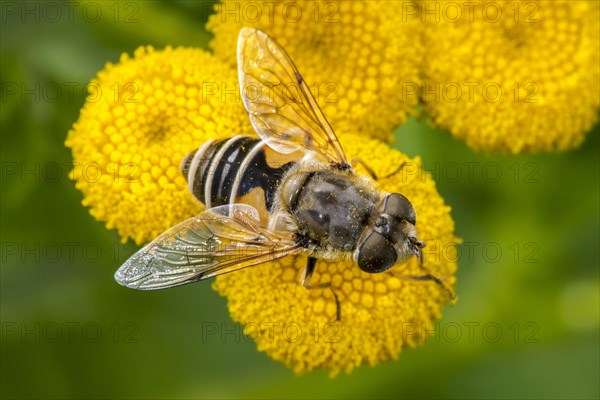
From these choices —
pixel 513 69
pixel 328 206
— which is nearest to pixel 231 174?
Result: pixel 328 206

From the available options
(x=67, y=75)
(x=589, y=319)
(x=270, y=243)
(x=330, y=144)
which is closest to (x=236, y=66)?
(x=330, y=144)

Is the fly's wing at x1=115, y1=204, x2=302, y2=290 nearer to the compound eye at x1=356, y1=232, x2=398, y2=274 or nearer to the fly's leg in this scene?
the compound eye at x1=356, y1=232, x2=398, y2=274

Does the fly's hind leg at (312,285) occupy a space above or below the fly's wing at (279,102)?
below

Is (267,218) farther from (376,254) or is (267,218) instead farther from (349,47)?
(349,47)

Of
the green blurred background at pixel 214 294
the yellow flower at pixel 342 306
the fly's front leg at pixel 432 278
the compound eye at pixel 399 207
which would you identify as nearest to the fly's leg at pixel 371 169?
the yellow flower at pixel 342 306

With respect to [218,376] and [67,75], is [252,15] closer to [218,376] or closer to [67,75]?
[67,75]

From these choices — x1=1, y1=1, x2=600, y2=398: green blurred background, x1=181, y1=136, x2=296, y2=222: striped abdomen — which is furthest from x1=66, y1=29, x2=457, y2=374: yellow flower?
x1=1, y1=1, x2=600, y2=398: green blurred background

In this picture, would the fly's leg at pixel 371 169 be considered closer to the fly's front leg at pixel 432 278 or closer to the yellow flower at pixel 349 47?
the yellow flower at pixel 349 47
